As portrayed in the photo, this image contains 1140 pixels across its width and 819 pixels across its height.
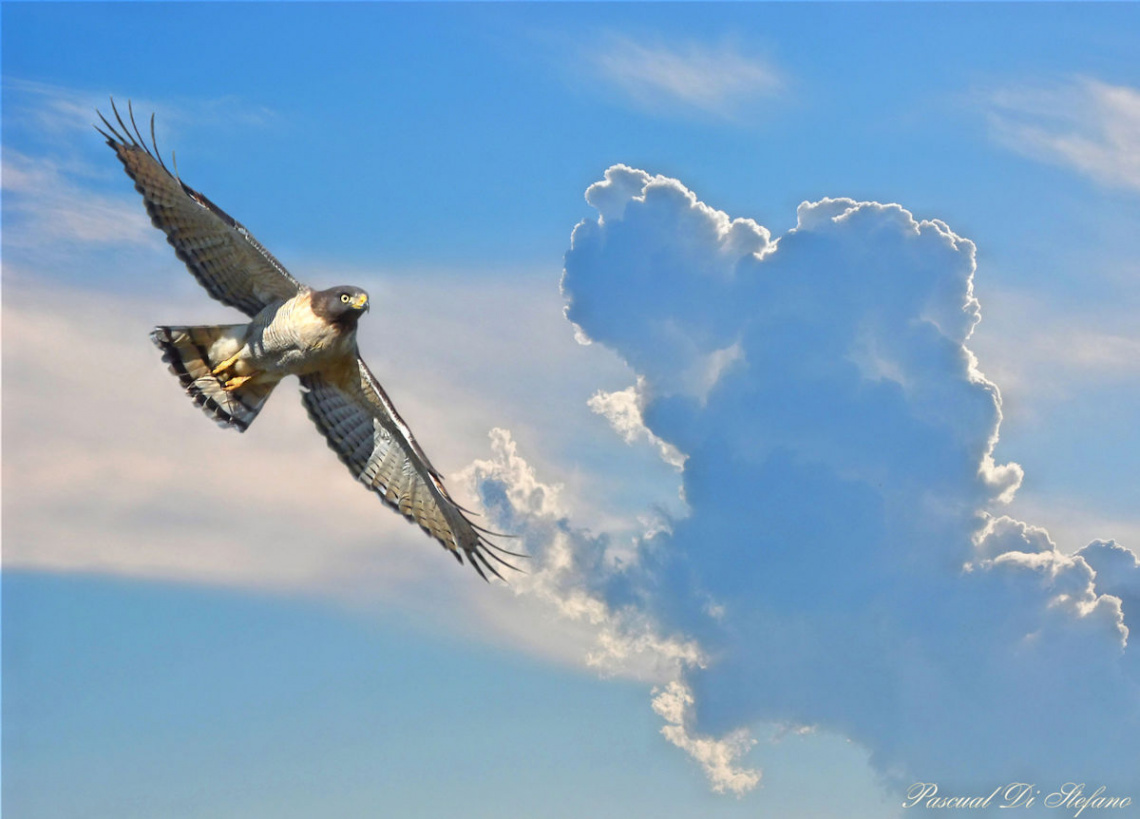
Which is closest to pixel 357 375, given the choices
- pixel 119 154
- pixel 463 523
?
Answer: pixel 463 523

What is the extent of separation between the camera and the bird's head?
21.2 m

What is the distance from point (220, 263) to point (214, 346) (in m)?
1.37

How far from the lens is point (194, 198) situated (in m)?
21.6

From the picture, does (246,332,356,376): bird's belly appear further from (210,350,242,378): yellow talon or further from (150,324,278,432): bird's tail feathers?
(150,324,278,432): bird's tail feathers

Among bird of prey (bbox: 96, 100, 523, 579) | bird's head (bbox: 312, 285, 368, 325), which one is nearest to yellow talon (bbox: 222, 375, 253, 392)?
bird of prey (bbox: 96, 100, 523, 579)

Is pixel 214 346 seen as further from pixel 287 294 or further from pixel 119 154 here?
pixel 119 154

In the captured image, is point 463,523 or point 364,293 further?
point 463,523

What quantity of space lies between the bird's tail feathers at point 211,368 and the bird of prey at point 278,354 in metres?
0.02

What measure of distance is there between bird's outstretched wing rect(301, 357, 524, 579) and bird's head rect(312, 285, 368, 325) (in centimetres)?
→ 150

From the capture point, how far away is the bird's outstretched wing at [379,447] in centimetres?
2297

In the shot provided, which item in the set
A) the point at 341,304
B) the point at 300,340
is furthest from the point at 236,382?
the point at 341,304

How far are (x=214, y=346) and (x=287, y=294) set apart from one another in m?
1.45

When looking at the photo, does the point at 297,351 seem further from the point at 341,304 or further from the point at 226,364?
the point at 226,364

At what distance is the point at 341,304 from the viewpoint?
21234 millimetres
